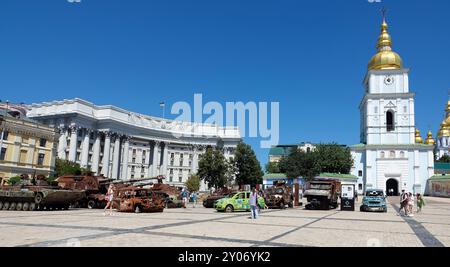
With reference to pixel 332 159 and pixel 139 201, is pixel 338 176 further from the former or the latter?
pixel 139 201

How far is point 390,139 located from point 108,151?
216 feet

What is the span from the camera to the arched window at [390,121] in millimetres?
81312

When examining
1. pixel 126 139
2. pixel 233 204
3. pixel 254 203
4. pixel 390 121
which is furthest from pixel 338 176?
pixel 126 139

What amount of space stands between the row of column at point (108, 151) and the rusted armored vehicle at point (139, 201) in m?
57.8

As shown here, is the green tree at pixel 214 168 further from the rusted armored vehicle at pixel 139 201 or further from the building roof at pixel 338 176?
the rusted armored vehicle at pixel 139 201

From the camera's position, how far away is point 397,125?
3164 inches

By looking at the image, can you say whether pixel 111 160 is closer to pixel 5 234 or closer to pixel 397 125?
pixel 397 125

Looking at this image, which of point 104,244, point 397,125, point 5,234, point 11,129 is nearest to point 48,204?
point 5,234

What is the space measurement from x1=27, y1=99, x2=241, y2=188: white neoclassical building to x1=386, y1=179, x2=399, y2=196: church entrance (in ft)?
170

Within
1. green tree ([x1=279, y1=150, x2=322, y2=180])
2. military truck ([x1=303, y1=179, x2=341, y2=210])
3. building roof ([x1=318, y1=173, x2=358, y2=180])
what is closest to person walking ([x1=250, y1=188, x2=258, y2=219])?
military truck ([x1=303, y1=179, x2=341, y2=210])

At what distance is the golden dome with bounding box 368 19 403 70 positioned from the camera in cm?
8194

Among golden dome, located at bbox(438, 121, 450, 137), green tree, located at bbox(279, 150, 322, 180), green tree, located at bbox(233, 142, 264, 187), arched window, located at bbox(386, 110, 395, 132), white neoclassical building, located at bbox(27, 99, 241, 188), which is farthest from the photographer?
golden dome, located at bbox(438, 121, 450, 137)

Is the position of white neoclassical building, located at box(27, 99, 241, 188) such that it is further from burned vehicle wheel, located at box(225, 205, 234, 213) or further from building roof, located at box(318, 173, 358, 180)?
burned vehicle wheel, located at box(225, 205, 234, 213)

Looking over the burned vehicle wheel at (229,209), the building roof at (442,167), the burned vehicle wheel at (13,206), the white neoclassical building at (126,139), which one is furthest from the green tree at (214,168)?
the building roof at (442,167)
